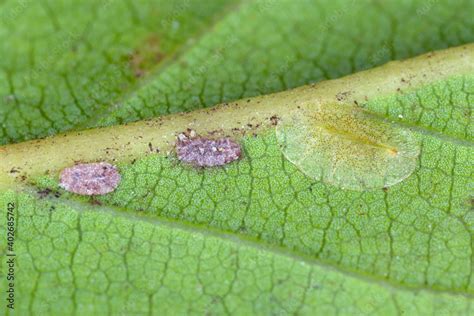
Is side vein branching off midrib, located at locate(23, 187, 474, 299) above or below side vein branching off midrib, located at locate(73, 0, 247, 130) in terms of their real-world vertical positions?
below

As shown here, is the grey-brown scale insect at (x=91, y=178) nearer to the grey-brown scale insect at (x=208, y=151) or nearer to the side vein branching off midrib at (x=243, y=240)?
the side vein branching off midrib at (x=243, y=240)

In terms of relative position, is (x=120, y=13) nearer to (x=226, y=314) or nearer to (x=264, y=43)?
(x=264, y=43)

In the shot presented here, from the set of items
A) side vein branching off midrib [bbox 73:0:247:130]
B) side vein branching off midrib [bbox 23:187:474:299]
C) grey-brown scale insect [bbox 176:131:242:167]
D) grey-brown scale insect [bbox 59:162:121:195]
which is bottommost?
side vein branching off midrib [bbox 23:187:474:299]

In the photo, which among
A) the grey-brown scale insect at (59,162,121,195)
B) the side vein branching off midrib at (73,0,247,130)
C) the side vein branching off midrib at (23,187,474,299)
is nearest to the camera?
the side vein branching off midrib at (23,187,474,299)

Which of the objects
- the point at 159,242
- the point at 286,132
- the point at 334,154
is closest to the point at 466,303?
the point at 334,154

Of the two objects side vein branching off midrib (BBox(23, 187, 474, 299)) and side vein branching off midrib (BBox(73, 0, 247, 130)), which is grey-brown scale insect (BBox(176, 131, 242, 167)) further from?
side vein branching off midrib (BBox(73, 0, 247, 130))

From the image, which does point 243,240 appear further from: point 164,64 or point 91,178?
point 164,64

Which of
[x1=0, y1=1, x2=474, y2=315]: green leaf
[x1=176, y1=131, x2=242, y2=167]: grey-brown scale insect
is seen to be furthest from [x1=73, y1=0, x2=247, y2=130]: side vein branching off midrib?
[x1=176, y1=131, x2=242, y2=167]: grey-brown scale insect
